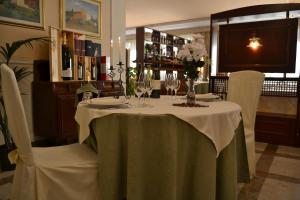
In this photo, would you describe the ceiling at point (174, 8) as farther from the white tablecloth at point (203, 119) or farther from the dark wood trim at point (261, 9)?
the white tablecloth at point (203, 119)

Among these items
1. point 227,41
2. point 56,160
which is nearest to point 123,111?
point 56,160

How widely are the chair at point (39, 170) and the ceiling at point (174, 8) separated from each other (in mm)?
5616

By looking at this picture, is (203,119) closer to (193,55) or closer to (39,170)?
(193,55)

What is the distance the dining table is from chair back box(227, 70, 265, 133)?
0.97m

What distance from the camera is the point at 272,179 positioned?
236 cm

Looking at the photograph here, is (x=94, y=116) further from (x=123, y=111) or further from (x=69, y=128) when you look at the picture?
(x=69, y=128)

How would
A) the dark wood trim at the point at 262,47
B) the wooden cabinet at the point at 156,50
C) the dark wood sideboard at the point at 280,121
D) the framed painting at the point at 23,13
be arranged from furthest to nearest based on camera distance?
1. the wooden cabinet at the point at 156,50
2. the dark wood trim at the point at 262,47
3. the dark wood sideboard at the point at 280,121
4. the framed painting at the point at 23,13

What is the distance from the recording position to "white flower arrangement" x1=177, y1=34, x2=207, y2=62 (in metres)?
1.65

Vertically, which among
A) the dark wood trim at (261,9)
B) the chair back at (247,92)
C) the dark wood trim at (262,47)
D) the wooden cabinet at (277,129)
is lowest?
the wooden cabinet at (277,129)

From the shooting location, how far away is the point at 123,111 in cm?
138

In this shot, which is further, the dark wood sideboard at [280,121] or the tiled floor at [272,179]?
the dark wood sideboard at [280,121]

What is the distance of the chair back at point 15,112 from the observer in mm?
1275

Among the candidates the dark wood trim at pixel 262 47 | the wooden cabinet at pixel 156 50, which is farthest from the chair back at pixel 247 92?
the wooden cabinet at pixel 156 50

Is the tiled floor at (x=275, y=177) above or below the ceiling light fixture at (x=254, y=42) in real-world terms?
below
